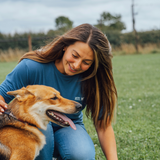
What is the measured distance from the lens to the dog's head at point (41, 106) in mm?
2432

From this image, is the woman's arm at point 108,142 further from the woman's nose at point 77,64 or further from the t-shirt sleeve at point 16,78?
the t-shirt sleeve at point 16,78

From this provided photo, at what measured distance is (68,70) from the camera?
9.00 feet

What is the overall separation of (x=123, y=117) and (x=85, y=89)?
6.91ft

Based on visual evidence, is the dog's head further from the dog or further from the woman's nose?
the woman's nose

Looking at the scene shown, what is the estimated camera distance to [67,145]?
2.66 metres

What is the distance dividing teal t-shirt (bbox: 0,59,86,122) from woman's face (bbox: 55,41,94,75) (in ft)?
0.62

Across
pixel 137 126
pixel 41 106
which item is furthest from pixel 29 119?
pixel 137 126

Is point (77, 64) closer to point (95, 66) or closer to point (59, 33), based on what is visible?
point (95, 66)

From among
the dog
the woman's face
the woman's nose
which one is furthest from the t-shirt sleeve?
the woman's nose

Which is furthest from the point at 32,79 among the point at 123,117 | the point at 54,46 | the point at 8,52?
the point at 8,52

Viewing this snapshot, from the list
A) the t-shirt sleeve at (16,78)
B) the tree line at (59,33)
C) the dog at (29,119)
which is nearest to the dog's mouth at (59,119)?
the dog at (29,119)

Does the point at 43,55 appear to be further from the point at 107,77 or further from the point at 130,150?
the point at 130,150

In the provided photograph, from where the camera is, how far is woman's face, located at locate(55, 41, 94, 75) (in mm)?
2652

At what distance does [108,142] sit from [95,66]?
1061mm
